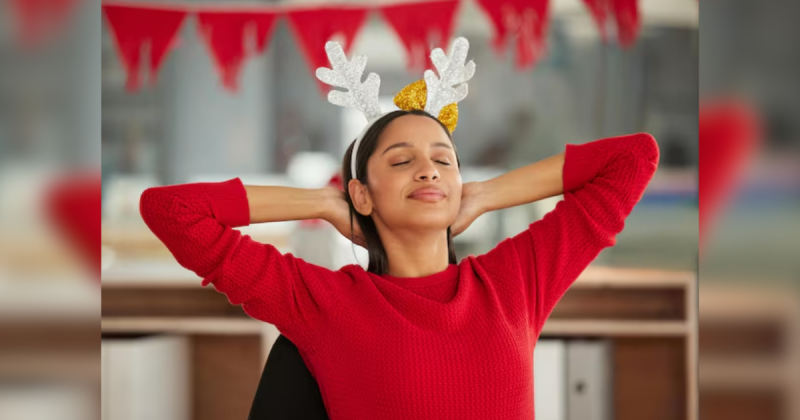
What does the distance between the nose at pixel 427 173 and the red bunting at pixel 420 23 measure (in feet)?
5.33

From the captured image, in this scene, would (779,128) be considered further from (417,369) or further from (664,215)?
(664,215)

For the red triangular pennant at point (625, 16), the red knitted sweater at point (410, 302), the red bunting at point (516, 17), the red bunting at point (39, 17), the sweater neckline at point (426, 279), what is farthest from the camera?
the red triangular pennant at point (625, 16)

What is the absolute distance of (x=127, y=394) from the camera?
2760 millimetres

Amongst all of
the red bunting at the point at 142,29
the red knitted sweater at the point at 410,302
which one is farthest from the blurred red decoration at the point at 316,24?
the red knitted sweater at the point at 410,302

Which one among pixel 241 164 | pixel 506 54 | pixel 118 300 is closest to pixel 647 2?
pixel 506 54

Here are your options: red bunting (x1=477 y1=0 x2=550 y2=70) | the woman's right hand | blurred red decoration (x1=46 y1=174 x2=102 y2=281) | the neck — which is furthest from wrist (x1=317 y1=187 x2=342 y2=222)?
red bunting (x1=477 y1=0 x2=550 y2=70)

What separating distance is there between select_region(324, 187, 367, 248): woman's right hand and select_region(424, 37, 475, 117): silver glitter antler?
223 mm

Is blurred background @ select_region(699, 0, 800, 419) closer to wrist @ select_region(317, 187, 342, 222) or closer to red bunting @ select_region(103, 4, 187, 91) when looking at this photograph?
wrist @ select_region(317, 187, 342, 222)

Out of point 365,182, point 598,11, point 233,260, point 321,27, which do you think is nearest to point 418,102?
point 365,182

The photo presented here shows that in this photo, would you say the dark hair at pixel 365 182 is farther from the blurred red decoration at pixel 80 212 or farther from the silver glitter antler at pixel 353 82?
the blurred red decoration at pixel 80 212

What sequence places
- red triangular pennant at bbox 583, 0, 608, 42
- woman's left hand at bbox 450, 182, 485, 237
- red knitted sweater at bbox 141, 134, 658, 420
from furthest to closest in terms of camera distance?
red triangular pennant at bbox 583, 0, 608, 42, woman's left hand at bbox 450, 182, 485, 237, red knitted sweater at bbox 141, 134, 658, 420

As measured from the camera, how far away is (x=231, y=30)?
2.97 m

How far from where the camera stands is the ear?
3.98 feet

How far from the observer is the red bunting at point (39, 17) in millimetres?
300
